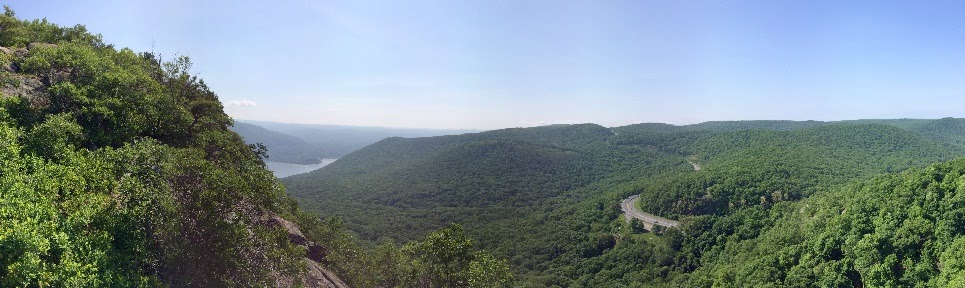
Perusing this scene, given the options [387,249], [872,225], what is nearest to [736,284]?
[872,225]

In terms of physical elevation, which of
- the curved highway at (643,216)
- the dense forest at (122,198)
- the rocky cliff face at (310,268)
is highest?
the dense forest at (122,198)

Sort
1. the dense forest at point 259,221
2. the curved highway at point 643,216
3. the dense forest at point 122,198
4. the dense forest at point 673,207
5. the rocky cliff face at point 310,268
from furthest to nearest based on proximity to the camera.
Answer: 1. the curved highway at point 643,216
2. the dense forest at point 673,207
3. the rocky cliff face at point 310,268
4. the dense forest at point 259,221
5. the dense forest at point 122,198

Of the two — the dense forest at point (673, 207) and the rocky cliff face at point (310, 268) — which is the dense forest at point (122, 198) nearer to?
the rocky cliff face at point (310, 268)

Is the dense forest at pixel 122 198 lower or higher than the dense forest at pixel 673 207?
higher

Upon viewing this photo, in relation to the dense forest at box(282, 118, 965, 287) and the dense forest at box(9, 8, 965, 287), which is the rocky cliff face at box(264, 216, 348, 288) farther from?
the dense forest at box(282, 118, 965, 287)

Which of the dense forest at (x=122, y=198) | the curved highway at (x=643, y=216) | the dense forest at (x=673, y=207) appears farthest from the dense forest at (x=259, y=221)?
the curved highway at (x=643, y=216)

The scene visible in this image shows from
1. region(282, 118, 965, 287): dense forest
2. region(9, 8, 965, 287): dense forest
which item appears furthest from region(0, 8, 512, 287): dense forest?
region(282, 118, 965, 287): dense forest

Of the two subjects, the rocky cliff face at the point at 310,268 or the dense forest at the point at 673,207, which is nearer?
the rocky cliff face at the point at 310,268
